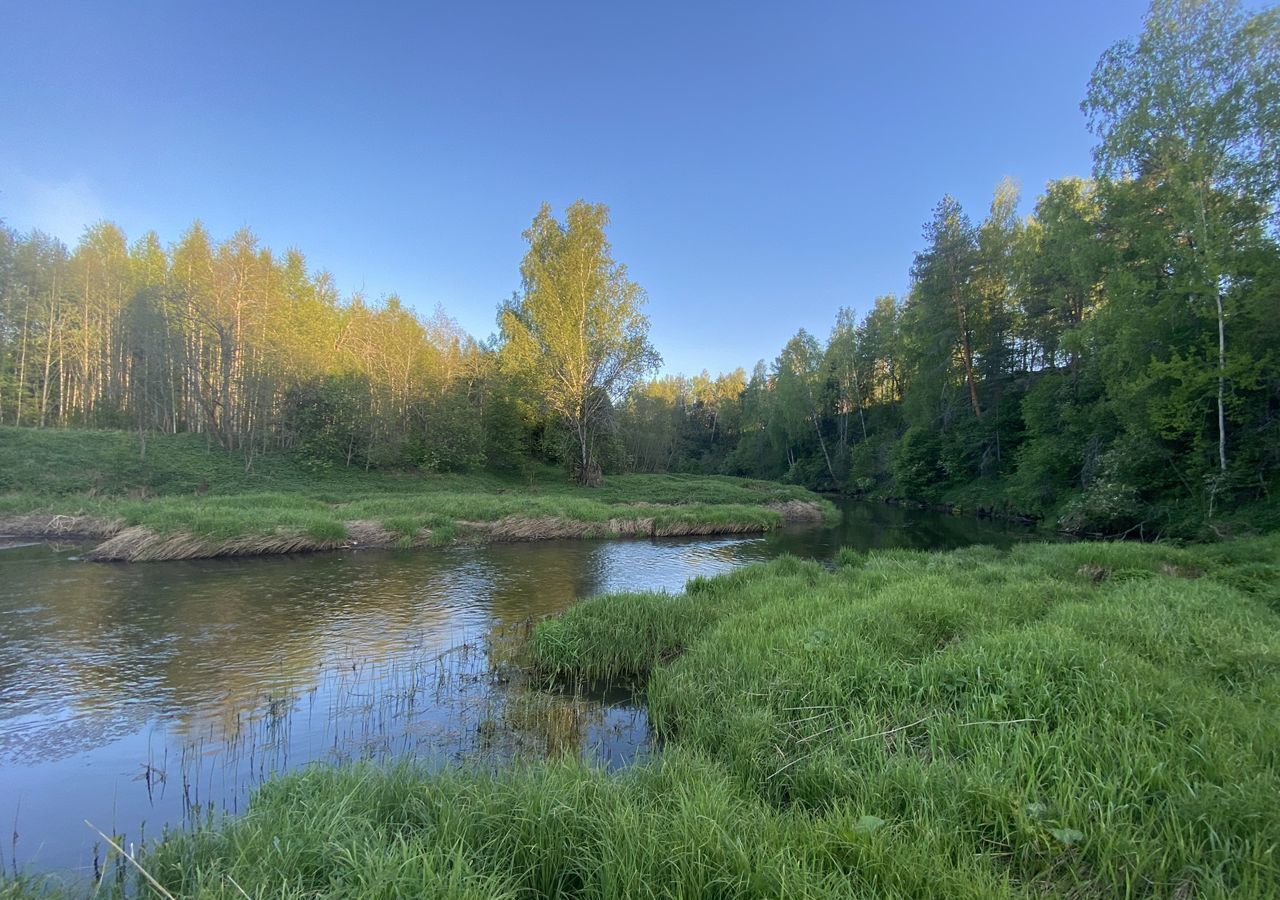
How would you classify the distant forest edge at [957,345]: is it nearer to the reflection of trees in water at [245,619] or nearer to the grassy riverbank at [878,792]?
the reflection of trees in water at [245,619]

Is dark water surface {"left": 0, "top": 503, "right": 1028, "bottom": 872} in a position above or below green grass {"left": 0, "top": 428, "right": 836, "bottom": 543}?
below

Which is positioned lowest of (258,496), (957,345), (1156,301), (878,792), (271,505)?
(878,792)

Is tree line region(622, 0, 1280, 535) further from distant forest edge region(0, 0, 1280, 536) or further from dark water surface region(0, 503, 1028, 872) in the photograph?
dark water surface region(0, 503, 1028, 872)

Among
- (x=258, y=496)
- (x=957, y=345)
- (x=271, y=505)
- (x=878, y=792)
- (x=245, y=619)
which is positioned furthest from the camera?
(x=957, y=345)

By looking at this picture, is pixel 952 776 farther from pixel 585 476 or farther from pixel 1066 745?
pixel 585 476

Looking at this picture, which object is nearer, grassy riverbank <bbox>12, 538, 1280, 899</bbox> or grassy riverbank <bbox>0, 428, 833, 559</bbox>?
grassy riverbank <bbox>12, 538, 1280, 899</bbox>

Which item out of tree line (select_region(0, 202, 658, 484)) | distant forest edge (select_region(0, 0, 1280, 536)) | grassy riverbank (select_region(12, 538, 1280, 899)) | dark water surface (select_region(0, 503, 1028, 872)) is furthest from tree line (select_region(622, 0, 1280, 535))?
tree line (select_region(0, 202, 658, 484))

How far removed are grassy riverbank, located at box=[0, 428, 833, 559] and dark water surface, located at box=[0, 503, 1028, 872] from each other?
74.2 inches

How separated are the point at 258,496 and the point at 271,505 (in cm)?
106

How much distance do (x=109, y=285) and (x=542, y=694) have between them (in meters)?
41.1

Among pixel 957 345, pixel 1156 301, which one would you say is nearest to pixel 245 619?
pixel 1156 301

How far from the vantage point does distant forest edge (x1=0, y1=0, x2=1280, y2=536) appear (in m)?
16.8

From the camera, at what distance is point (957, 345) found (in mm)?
38875

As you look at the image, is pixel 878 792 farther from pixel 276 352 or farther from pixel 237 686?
pixel 276 352
